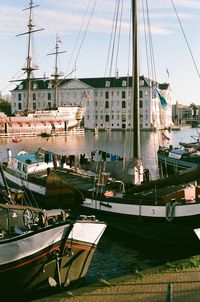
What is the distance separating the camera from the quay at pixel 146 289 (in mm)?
11367

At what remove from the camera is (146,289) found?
11945 millimetres

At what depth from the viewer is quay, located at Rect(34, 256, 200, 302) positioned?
37.3ft

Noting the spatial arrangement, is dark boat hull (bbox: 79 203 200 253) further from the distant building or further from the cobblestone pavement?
the distant building

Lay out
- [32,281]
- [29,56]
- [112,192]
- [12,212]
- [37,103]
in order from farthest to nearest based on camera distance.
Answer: [37,103] < [29,56] < [112,192] < [12,212] < [32,281]

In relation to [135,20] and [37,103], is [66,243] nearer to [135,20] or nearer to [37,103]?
[135,20]

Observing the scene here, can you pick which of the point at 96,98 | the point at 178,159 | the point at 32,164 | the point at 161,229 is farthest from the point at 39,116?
the point at 161,229

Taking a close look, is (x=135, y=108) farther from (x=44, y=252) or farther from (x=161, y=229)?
(x=44, y=252)

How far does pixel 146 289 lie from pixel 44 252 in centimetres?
366

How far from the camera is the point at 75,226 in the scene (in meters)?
14.3

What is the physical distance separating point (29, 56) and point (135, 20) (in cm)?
8867

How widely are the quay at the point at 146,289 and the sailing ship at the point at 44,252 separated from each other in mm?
1918

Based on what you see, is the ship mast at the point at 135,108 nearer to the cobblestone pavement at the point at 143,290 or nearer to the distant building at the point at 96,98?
the cobblestone pavement at the point at 143,290

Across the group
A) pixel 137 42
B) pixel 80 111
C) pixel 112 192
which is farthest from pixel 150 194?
pixel 80 111

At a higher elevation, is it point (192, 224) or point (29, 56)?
point (29, 56)
